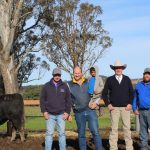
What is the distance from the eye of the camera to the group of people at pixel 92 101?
1040cm

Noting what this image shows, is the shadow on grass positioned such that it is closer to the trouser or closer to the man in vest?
the trouser

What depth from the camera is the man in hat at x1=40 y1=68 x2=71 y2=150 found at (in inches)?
408

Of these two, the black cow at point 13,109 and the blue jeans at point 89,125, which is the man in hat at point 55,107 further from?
the black cow at point 13,109

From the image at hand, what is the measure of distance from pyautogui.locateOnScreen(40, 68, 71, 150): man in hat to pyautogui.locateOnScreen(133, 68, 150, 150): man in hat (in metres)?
1.63

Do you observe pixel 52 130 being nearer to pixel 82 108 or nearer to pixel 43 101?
pixel 43 101

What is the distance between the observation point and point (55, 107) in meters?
10.4

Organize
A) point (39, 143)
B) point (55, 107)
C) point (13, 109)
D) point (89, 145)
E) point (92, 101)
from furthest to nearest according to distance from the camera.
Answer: point (13, 109) → point (39, 143) → point (89, 145) → point (92, 101) → point (55, 107)

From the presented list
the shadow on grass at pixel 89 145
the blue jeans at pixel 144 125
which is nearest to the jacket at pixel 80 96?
the blue jeans at pixel 144 125

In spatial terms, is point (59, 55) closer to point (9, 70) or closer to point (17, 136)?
point (9, 70)

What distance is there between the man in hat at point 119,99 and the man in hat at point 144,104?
257 millimetres

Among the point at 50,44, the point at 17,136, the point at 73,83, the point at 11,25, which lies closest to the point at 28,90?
the point at 50,44

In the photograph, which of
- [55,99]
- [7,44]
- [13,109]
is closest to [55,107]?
[55,99]

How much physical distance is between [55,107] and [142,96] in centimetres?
202

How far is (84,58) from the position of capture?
4466cm
